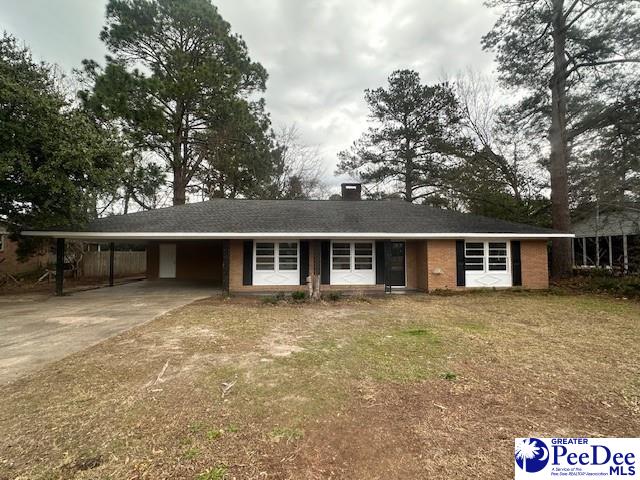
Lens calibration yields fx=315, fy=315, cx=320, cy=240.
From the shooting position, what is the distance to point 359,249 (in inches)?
492

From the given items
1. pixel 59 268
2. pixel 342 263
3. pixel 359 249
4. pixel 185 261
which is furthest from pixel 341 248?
pixel 59 268

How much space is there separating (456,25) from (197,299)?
560 inches

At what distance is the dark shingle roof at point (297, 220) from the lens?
37.6 ft

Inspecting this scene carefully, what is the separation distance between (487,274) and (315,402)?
11.2 meters

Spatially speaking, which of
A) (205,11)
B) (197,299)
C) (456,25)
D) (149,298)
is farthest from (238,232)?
(205,11)

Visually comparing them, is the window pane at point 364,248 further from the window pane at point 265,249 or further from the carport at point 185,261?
the carport at point 185,261

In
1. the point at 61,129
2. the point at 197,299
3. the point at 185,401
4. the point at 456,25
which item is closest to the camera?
the point at 185,401

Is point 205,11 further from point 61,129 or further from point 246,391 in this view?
point 246,391

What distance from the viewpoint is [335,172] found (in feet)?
77.3

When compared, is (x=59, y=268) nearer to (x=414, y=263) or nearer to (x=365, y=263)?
(x=365, y=263)

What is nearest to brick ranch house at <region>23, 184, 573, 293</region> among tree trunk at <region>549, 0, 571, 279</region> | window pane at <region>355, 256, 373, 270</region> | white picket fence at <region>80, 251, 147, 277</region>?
window pane at <region>355, 256, 373, 270</region>

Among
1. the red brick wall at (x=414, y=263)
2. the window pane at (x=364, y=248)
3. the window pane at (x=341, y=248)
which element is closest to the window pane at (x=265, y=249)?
the window pane at (x=341, y=248)

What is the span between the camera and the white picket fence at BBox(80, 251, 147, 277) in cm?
1783

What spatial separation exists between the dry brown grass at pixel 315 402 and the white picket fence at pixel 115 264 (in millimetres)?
15015
